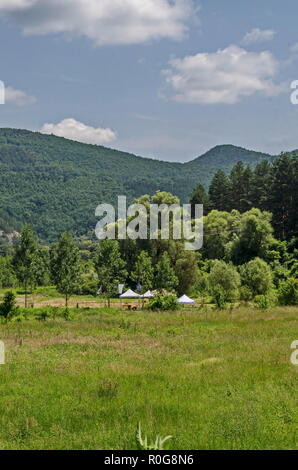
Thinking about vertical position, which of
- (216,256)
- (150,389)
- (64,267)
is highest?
(64,267)

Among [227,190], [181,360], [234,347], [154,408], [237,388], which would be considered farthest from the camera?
[227,190]

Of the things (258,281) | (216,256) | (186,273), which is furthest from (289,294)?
(216,256)

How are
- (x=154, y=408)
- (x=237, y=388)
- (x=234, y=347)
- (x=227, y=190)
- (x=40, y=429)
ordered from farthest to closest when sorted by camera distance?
(x=227, y=190), (x=234, y=347), (x=237, y=388), (x=154, y=408), (x=40, y=429)

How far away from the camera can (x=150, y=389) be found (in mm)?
13711

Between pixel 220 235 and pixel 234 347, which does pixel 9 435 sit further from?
pixel 220 235

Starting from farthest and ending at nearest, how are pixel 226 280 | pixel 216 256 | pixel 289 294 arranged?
pixel 216 256 → pixel 226 280 → pixel 289 294

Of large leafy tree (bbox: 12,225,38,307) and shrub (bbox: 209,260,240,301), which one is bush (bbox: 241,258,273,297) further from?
large leafy tree (bbox: 12,225,38,307)

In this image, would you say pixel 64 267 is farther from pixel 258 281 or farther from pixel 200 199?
pixel 200 199

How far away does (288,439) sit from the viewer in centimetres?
966

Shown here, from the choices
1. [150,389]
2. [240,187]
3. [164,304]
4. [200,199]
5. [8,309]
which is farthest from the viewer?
[200,199]

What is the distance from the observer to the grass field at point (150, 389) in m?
10.1

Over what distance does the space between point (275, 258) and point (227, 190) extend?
105 feet

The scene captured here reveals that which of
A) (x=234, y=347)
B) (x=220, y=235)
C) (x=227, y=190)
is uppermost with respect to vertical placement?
(x=227, y=190)
